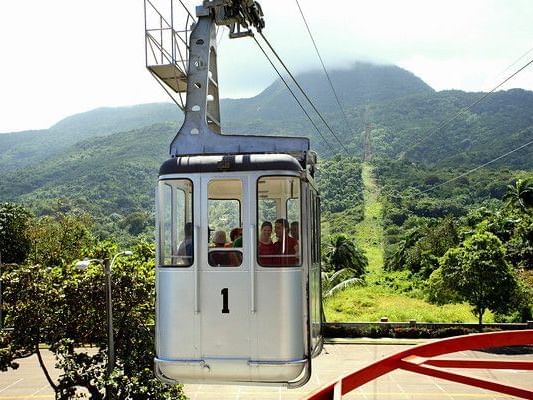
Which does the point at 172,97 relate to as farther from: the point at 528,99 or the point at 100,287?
the point at 528,99

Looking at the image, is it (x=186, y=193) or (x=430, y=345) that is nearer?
(x=186, y=193)

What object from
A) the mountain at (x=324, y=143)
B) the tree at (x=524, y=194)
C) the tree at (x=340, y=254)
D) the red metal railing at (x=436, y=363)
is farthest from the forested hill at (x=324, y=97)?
the red metal railing at (x=436, y=363)

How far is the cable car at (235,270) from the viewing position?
6836 millimetres

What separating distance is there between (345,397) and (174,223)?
1562cm

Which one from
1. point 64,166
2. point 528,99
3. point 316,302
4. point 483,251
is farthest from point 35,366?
point 528,99

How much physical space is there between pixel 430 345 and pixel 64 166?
436 feet

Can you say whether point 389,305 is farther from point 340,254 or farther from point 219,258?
point 219,258

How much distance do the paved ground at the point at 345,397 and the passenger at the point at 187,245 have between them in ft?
42.3

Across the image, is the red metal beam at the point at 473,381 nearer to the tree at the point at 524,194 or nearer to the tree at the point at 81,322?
the tree at the point at 81,322

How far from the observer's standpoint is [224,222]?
743 cm

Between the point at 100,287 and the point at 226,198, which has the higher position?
the point at 226,198

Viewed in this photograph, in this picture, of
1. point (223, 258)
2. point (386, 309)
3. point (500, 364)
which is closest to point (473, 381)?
point (500, 364)

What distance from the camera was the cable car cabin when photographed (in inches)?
269

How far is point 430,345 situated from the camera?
25.4ft
